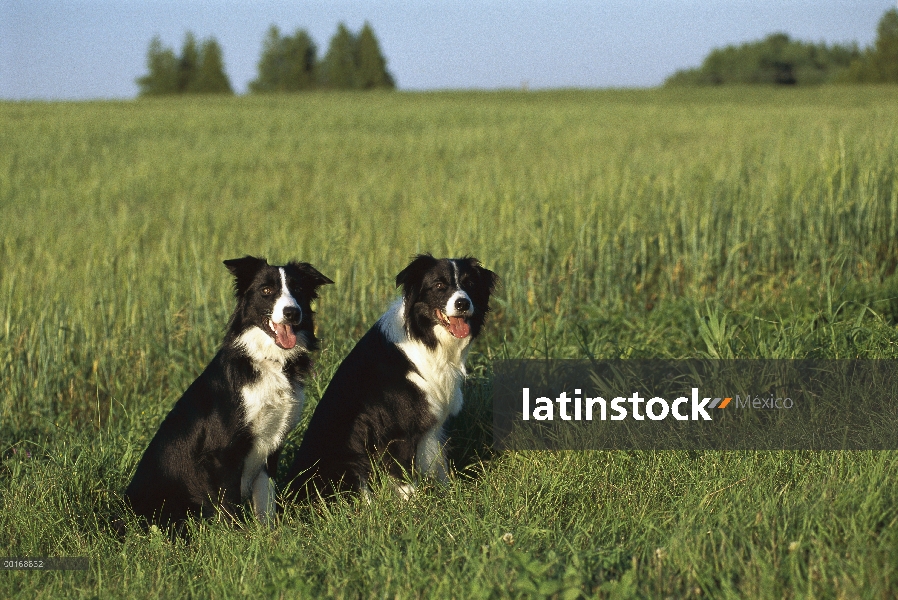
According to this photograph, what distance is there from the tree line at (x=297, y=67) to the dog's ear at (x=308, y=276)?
7299cm

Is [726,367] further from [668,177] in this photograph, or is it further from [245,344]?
[668,177]

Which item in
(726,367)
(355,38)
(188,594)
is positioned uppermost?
(355,38)

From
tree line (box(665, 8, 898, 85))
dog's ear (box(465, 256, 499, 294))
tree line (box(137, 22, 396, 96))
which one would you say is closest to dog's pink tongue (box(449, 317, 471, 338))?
dog's ear (box(465, 256, 499, 294))

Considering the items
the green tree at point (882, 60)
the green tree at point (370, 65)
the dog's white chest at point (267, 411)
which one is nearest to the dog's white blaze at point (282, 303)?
the dog's white chest at point (267, 411)

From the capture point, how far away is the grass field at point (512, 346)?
2.94 m

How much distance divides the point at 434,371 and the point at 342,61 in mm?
76003

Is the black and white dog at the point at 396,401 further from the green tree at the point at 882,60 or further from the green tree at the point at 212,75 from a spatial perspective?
the green tree at the point at 212,75

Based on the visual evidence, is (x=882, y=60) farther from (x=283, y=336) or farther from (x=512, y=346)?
(x=283, y=336)

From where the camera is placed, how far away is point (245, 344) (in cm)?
376

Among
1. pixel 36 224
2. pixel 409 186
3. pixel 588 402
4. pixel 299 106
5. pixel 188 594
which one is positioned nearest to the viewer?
pixel 188 594

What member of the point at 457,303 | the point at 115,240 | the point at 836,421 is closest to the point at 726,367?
the point at 836,421

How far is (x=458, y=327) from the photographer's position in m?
3.94

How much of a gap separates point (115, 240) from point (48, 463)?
524 cm

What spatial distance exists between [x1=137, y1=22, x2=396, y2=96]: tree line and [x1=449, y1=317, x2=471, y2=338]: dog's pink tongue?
7307 centimetres
